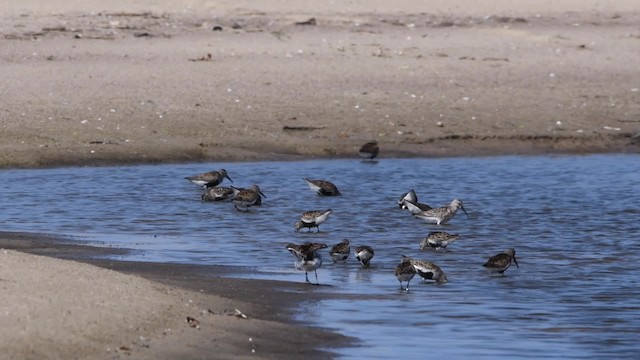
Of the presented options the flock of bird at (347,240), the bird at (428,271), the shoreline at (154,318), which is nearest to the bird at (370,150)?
the flock of bird at (347,240)

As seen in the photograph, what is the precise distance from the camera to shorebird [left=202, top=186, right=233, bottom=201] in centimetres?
1471

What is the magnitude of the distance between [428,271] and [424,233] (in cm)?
333

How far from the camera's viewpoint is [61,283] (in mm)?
8031

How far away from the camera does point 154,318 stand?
25.5 ft

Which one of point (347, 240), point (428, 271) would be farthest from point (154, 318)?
point (347, 240)

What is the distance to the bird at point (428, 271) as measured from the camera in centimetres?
1021

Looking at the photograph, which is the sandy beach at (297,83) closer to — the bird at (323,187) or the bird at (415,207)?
the bird at (323,187)

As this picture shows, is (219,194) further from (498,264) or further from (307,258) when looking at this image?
(498,264)

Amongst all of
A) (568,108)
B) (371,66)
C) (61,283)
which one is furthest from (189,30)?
(61,283)

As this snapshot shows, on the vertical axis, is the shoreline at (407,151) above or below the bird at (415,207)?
below

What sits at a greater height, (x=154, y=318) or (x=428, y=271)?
(x=154, y=318)

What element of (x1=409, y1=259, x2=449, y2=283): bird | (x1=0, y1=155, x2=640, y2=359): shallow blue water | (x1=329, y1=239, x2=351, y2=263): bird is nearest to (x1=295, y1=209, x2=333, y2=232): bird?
(x1=0, y1=155, x2=640, y2=359): shallow blue water

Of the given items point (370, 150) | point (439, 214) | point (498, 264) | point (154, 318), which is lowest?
point (370, 150)

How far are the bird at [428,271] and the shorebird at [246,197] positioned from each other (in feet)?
13.0
